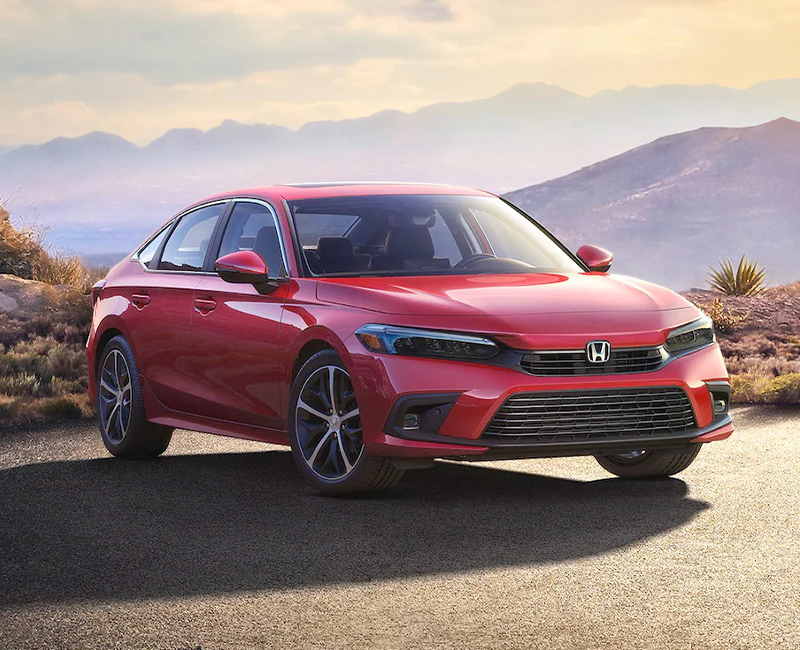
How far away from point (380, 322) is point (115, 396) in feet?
11.5

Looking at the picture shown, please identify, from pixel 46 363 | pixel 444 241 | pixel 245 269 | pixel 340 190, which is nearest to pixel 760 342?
pixel 46 363

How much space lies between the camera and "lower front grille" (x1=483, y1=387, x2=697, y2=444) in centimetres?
709

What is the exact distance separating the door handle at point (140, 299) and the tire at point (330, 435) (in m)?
2.32

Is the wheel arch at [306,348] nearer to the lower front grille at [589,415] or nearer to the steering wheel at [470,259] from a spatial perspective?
the lower front grille at [589,415]

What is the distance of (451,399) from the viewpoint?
277 inches

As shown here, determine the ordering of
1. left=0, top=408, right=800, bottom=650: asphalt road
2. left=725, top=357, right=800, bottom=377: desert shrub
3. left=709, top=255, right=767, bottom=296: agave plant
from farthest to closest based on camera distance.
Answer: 1. left=709, top=255, right=767, bottom=296: agave plant
2. left=725, top=357, right=800, bottom=377: desert shrub
3. left=0, top=408, right=800, bottom=650: asphalt road

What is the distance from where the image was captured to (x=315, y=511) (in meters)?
7.45

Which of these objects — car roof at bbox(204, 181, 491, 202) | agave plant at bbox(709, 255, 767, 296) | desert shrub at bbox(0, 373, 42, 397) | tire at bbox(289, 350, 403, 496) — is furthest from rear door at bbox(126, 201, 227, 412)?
agave plant at bbox(709, 255, 767, 296)

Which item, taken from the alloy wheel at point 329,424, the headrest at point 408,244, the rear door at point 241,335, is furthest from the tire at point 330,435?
the headrest at point 408,244

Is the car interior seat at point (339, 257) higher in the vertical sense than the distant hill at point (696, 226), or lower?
higher

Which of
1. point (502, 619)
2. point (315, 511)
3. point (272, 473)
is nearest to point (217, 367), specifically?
point (272, 473)

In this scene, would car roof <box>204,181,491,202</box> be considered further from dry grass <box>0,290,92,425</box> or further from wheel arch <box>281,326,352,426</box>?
dry grass <box>0,290,92,425</box>

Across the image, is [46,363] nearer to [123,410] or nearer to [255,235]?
[123,410]

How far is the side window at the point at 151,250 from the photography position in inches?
401
